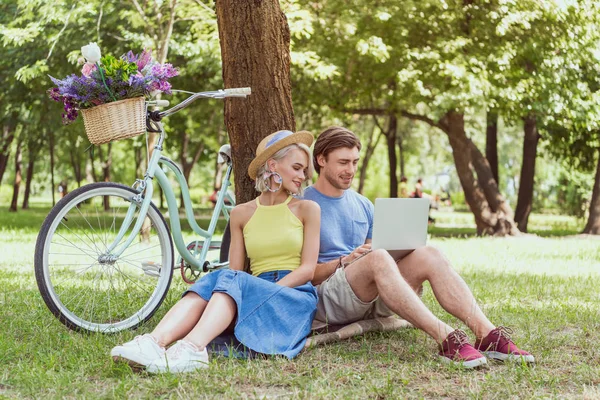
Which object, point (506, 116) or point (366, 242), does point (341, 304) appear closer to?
point (366, 242)

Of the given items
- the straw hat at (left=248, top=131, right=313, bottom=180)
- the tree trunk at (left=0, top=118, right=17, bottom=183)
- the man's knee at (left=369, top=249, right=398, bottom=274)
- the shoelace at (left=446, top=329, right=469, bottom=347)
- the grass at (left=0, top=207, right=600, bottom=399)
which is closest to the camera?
the grass at (left=0, top=207, right=600, bottom=399)

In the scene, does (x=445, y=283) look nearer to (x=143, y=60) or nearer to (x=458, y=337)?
(x=458, y=337)

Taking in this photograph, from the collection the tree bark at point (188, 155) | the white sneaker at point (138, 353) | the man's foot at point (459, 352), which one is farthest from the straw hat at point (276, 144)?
the tree bark at point (188, 155)

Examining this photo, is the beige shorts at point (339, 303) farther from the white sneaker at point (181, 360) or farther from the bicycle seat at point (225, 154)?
the bicycle seat at point (225, 154)

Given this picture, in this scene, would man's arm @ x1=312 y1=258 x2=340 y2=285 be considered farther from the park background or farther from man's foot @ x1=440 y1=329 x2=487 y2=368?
man's foot @ x1=440 y1=329 x2=487 y2=368

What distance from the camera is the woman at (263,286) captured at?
3.83 meters

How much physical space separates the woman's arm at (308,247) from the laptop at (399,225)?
327 millimetres

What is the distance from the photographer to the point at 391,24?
1515 centimetres

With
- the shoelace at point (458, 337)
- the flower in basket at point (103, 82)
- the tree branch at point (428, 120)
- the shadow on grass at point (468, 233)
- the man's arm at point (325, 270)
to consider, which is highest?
the tree branch at point (428, 120)

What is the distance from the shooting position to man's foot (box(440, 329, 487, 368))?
387 centimetres

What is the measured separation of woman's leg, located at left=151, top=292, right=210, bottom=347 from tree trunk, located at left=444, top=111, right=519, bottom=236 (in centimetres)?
1336

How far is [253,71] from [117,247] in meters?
1.62

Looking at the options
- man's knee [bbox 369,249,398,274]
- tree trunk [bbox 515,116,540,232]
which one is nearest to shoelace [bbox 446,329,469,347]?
man's knee [bbox 369,249,398,274]

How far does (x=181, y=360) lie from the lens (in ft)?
12.3
